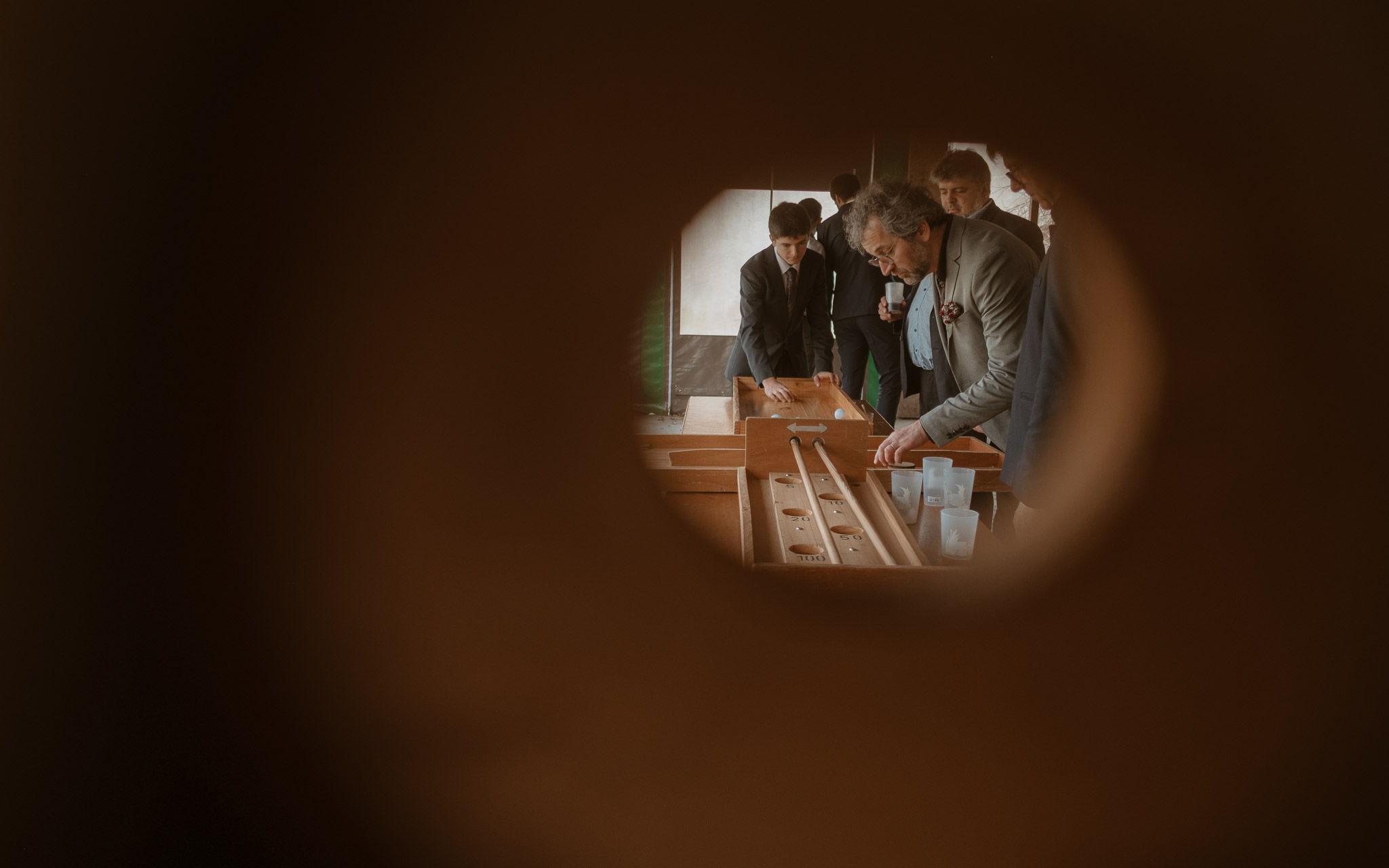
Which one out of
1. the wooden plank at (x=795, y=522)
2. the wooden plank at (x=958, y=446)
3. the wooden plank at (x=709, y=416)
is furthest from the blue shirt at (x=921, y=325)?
the wooden plank at (x=795, y=522)

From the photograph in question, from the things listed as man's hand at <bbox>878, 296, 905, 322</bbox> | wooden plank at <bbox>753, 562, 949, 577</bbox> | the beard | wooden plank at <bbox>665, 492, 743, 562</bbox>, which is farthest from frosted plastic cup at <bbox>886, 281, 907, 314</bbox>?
wooden plank at <bbox>753, 562, 949, 577</bbox>

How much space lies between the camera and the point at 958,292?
2.36 meters

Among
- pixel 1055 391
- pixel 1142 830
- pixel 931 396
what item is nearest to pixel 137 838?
pixel 1142 830

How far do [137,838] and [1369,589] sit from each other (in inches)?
31.5

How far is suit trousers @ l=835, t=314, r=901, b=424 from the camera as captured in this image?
4391 millimetres

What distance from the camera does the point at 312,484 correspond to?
19.5 inches

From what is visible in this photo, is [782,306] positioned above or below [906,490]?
above

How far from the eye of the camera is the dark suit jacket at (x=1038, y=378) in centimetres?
147

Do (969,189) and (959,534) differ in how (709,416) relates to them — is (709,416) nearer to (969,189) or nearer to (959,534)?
(969,189)

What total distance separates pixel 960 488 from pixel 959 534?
34 centimetres

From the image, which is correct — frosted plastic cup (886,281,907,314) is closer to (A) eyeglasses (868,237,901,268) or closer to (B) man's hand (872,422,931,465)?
(A) eyeglasses (868,237,901,268)

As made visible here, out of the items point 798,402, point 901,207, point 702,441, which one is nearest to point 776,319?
point 798,402

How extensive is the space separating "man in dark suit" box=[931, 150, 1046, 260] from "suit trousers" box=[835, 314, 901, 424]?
1.44m

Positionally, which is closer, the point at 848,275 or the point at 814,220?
the point at 848,275
